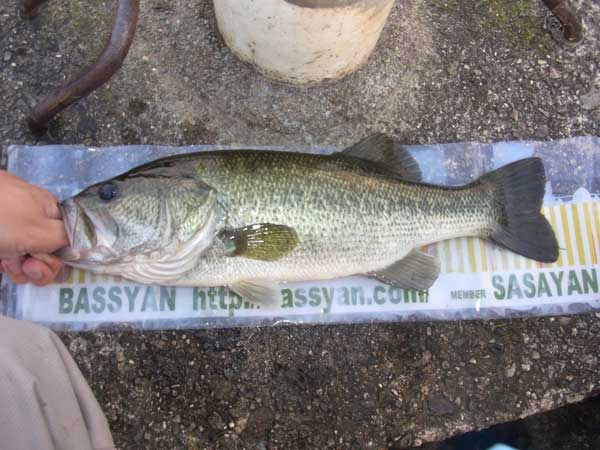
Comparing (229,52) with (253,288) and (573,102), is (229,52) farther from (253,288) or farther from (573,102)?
(573,102)

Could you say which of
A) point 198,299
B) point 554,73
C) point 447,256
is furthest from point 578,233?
point 198,299

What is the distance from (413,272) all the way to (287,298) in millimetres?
629

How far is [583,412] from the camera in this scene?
268 cm

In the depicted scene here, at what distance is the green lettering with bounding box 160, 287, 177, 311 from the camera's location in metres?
2.46

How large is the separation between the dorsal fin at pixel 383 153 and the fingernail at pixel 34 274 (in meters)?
1.47

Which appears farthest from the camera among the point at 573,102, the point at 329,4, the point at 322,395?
the point at 573,102

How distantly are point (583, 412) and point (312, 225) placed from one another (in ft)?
5.99

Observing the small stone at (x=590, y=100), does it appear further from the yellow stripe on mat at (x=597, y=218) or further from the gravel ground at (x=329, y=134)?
the yellow stripe on mat at (x=597, y=218)

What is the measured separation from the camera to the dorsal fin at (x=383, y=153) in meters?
2.38

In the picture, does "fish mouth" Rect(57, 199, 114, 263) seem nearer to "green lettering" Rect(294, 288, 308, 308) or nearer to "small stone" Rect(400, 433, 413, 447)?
"green lettering" Rect(294, 288, 308, 308)

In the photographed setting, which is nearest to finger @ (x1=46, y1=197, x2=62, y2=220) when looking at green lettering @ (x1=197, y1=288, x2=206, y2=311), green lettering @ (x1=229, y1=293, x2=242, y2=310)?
green lettering @ (x1=197, y1=288, x2=206, y2=311)

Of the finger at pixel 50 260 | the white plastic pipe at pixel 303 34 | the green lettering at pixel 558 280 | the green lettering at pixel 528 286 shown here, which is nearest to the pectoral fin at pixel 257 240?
the finger at pixel 50 260

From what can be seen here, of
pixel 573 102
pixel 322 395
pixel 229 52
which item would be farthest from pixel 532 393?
pixel 229 52

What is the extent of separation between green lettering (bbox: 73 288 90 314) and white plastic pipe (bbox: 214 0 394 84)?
1.46 metres
